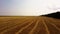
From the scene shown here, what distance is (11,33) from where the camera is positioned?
0.53 m

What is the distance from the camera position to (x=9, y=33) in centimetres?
53

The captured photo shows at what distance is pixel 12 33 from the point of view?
0.53 m

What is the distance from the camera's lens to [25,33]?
21.3 inches

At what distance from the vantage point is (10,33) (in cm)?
53
